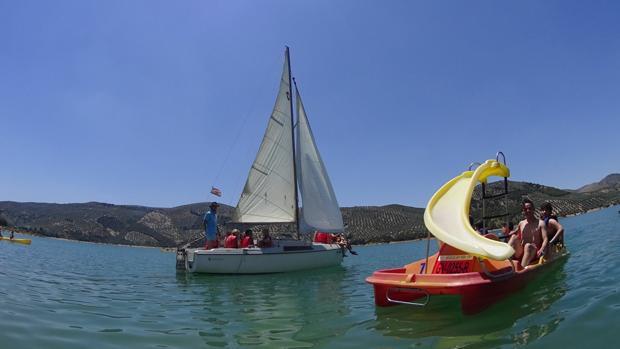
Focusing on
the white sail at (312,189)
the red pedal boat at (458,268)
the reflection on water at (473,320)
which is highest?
the white sail at (312,189)

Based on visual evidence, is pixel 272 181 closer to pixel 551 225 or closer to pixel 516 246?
pixel 516 246

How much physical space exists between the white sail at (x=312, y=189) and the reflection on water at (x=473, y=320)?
1564 cm

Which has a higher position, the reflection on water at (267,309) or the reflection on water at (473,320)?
A: the reflection on water at (473,320)

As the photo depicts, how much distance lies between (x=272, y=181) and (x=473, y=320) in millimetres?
18103

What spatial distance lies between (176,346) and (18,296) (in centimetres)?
714

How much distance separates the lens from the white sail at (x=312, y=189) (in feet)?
84.5

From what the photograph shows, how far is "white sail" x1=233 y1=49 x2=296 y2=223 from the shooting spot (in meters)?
25.0

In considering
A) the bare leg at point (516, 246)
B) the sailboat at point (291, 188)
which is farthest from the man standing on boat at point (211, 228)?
the bare leg at point (516, 246)

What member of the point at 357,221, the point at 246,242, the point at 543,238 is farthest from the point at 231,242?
the point at 357,221

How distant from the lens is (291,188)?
84.7 ft

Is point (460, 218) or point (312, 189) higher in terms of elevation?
point (312, 189)

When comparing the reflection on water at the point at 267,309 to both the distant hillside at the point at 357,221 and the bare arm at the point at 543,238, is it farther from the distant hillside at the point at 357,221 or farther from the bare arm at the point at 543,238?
the distant hillside at the point at 357,221

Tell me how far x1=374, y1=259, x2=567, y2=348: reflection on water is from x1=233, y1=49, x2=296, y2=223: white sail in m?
15.7

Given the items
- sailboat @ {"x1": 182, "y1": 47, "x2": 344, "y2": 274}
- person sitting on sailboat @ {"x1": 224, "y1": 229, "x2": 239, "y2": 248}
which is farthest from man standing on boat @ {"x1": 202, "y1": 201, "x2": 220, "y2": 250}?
sailboat @ {"x1": 182, "y1": 47, "x2": 344, "y2": 274}
